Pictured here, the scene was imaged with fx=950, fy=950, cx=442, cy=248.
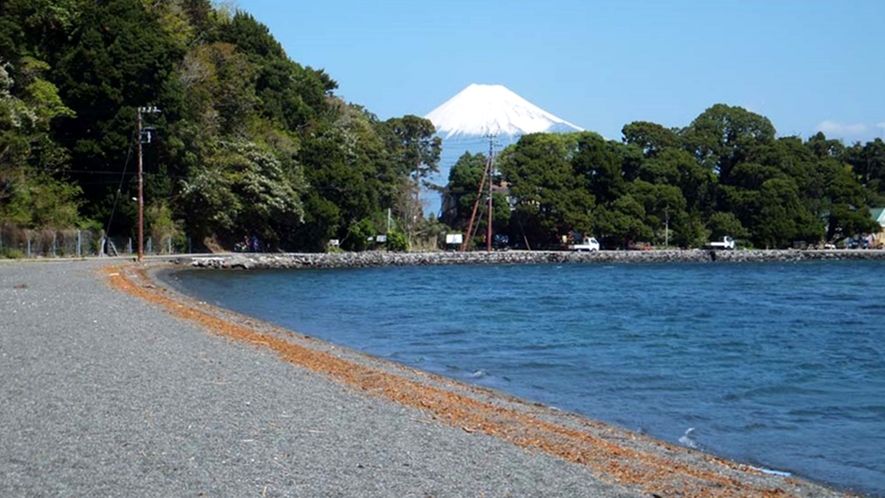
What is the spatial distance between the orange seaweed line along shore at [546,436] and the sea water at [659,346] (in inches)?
71.4

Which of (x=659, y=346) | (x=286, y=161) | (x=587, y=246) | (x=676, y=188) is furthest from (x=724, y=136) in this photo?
(x=659, y=346)

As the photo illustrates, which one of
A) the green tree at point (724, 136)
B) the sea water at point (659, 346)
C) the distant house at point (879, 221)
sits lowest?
the sea water at point (659, 346)

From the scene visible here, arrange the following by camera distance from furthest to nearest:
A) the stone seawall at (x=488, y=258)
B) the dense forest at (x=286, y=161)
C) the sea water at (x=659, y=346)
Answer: the stone seawall at (x=488, y=258), the dense forest at (x=286, y=161), the sea water at (x=659, y=346)

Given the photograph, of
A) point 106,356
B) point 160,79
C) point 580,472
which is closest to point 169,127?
point 160,79

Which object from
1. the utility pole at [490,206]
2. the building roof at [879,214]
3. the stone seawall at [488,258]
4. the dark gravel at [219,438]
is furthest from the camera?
the building roof at [879,214]

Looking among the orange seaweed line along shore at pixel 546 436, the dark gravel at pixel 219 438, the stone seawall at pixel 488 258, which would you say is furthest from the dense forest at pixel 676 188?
the dark gravel at pixel 219 438

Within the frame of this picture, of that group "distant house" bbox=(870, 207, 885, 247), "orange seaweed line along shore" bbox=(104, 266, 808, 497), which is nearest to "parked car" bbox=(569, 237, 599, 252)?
"distant house" bbox=(870, 207, 885, 247)

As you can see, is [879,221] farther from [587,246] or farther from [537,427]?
[537,427]

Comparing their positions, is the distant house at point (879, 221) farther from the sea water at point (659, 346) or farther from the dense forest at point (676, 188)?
the sea water at point (659, 346)

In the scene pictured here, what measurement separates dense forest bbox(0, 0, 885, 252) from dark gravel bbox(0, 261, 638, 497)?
37.0m

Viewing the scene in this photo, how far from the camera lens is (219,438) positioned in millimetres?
9523

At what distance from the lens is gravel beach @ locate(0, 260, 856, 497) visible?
817 cm

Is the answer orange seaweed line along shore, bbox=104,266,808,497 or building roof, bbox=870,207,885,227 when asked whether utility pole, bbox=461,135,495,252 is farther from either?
orange seaweed line along shore, bbox=104,266,808,497

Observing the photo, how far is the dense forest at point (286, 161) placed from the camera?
182 feet
